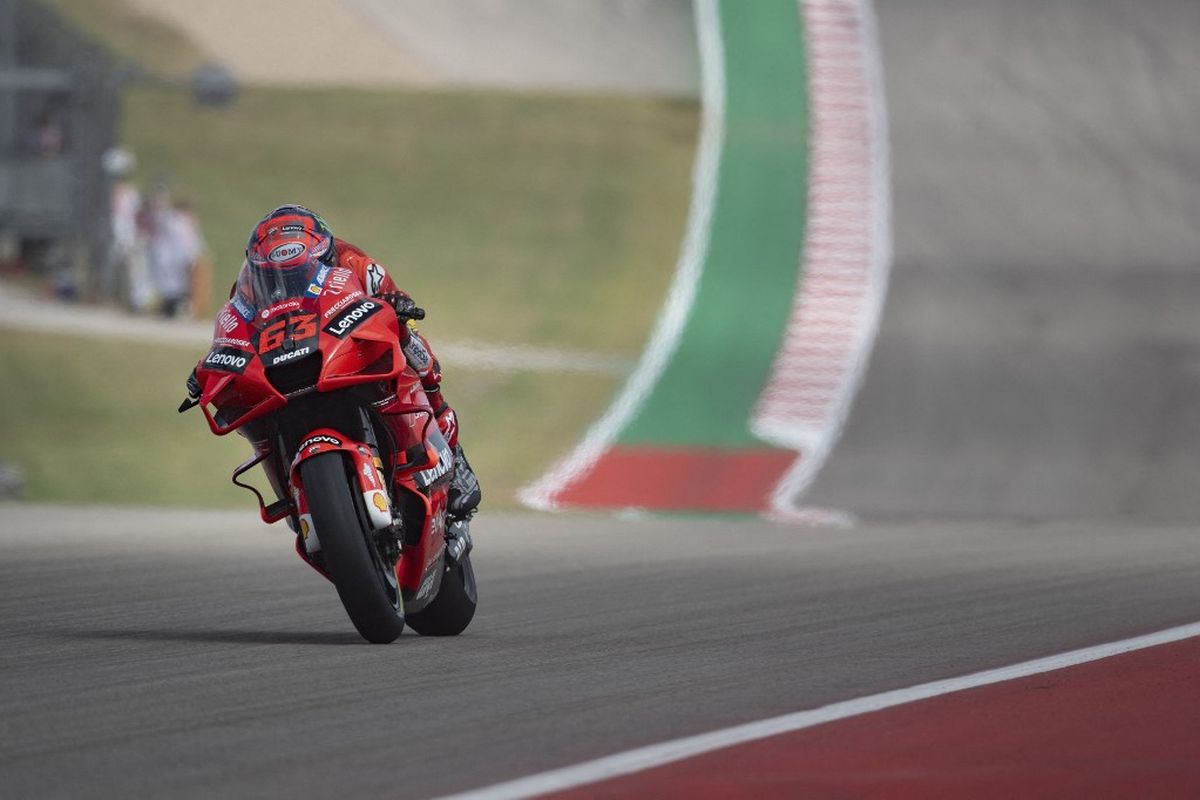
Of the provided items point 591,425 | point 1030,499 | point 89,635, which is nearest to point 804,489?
point 1030,499

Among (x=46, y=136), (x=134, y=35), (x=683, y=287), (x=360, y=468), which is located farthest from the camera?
(x=134, y=35)

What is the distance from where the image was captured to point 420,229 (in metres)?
24.7

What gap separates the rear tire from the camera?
8.85m

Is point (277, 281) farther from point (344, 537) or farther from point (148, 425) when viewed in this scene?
point (148, 425)

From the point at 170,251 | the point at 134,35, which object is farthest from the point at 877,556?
the point at 134,35

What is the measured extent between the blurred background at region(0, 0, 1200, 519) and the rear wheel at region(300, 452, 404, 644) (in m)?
7.98

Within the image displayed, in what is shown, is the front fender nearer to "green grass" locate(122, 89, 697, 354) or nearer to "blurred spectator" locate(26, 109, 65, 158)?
"green grass" locate(122, 89, 697, 354)

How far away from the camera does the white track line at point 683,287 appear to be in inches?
688

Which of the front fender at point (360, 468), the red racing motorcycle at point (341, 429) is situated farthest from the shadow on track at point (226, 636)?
the front fender at point (360, 468)

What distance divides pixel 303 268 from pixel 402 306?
0.40 meters

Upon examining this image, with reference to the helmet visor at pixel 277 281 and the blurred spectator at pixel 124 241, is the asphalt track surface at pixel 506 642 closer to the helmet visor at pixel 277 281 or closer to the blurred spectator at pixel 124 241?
the helmet visor at pixel 277 281

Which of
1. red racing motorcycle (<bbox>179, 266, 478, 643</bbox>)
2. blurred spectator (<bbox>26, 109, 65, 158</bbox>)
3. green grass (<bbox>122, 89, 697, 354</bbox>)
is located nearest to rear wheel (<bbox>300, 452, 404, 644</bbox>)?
red racing motorcycle (<bbox>179, 266, 478, 643</bbox>)

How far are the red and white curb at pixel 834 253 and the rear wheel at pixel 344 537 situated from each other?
7.56 m

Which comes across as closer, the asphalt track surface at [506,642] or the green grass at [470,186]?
the asphalt track surface at [506,642]
